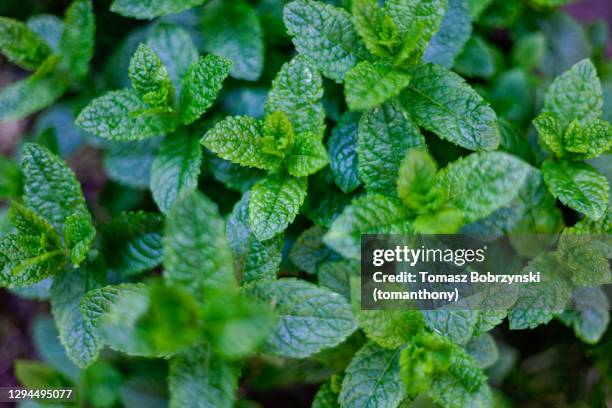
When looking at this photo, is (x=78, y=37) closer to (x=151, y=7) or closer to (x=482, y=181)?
(x=151, y=7)

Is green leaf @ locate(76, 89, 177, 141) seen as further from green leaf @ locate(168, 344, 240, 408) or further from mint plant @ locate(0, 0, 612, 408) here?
green leaf @ locate(168, 344, 240, 408)

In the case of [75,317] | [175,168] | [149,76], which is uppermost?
[149,76]

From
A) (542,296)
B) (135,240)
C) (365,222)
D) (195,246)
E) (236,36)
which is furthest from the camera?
(236,36)

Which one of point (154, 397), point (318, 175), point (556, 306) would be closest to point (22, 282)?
point (154, 397)

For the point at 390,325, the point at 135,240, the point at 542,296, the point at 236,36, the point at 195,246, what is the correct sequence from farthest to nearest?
the point at 236,36 → the point at 135,240 → the point at 542,296 → the point at 390,325 → the point at 195,246

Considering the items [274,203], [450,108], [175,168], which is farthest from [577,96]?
[175,168]
